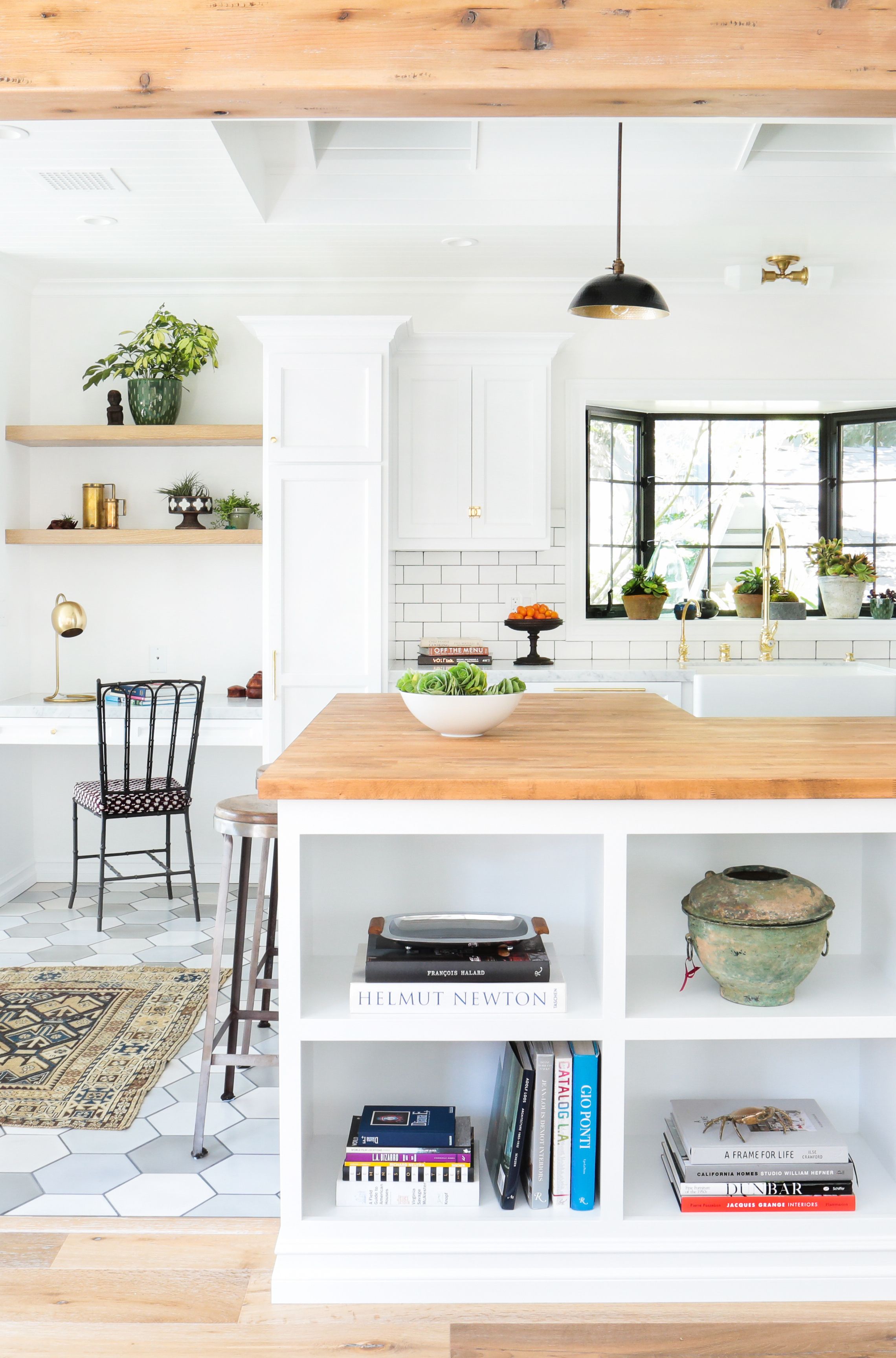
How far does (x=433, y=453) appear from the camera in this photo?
4754 millimetres

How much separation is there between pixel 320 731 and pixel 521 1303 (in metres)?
1.20

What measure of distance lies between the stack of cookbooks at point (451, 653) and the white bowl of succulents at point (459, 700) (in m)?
2.25

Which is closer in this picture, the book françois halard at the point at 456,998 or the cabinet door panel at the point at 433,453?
the book françois halard at the point at 456,998

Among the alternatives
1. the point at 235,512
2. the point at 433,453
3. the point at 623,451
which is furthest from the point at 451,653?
the point at 623,451

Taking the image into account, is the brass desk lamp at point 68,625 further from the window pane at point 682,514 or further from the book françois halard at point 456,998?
the book françois halard at point 456,998

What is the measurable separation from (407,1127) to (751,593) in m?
3.60

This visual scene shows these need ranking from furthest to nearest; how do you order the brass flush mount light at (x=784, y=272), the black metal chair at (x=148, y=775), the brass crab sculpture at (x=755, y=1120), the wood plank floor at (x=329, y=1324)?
the brass flush mount light at (x=784, y=272) → the black metal chair at (x=148, y=775) → the brass crab sculpture at (x=755, y=1120) → the wood plank floor at (x=329, y=1324)

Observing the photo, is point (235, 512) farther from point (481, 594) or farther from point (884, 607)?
point (884, 607)

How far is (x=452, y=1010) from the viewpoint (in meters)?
2.03

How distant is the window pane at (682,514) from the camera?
5.36 meters

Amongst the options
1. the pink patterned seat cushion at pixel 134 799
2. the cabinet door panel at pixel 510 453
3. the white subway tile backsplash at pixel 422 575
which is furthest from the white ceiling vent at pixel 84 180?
the pink patterned seat cushion at pixel 134 799

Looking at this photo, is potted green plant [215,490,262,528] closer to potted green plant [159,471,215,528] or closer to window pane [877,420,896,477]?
potted green plant [159,471,215,528]

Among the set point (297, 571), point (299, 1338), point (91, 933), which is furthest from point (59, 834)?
point (299, 1338)

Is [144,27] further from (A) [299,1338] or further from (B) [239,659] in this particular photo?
(B) [239,659]
